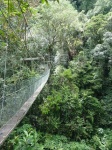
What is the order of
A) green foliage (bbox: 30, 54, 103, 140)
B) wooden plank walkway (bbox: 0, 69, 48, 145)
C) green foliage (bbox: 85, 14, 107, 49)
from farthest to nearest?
green foliage (bbox: 85, 14, 107, 49) → green foliage (bbox: 30, 54, 103, 140) → wooden plank walkway (bbox: 0, 69, 48, 145)

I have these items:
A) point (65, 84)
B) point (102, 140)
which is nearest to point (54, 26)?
point (65, 84)

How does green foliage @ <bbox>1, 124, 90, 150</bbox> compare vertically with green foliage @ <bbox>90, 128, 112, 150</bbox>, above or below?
above

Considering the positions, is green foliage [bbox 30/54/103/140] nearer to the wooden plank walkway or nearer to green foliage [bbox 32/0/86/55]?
the wooden plank walkway

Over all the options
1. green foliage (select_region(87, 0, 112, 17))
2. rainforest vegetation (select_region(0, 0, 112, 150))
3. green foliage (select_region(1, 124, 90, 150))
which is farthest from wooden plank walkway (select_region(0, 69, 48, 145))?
green foliage (select_region(87, 0, 112, 17))

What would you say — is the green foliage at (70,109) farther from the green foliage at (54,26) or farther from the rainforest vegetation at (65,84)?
the green foliage at (54,26)

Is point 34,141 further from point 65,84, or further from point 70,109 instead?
point 65,84

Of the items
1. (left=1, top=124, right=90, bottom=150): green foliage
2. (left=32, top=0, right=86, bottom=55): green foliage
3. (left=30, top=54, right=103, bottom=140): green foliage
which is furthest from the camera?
(left=32, top=0, right=86, bottom=55): green foliage

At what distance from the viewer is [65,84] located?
8250mm

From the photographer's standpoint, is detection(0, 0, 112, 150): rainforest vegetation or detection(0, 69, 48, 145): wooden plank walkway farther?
detection(0, 0, 112, 150): rainforest vegetation

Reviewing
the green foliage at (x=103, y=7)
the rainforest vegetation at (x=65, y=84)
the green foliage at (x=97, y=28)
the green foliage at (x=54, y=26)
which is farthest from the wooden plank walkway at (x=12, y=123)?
the green foliage at (x=103, y=7)

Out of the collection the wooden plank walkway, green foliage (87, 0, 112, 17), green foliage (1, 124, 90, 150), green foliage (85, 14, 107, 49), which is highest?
→ green foliage (87, 0, 112, 17)

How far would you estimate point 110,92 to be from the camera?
342 inches

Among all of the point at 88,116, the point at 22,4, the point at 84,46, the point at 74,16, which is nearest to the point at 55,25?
the point at 74,16

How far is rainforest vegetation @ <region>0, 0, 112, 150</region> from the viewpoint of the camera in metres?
5.47
